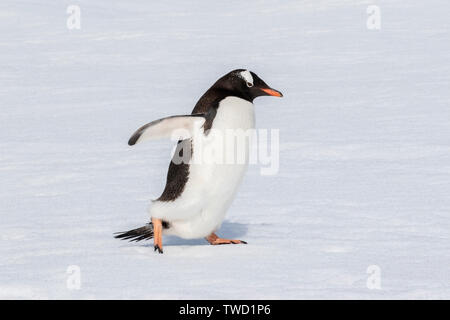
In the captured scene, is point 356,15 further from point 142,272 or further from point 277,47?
point 142,272

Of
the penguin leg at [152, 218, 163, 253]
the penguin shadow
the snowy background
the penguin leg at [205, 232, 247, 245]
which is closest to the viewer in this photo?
the snowy background

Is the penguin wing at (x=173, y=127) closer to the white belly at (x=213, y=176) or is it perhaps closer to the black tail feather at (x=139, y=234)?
the white belly at (x=213, y=176)

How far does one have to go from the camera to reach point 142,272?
13.7 feet

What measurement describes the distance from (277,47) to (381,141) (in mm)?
8469

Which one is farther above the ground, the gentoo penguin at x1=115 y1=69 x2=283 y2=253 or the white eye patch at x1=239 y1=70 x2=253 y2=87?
the white eye patch at x1=239 y1=70 x2=253 y2=87

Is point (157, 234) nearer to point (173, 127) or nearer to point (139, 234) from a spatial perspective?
point (139, 234)

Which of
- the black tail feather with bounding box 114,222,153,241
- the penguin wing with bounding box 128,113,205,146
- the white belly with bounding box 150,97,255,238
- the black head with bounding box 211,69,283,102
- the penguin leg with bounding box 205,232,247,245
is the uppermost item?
the black head with bounding box 211,69,283,102

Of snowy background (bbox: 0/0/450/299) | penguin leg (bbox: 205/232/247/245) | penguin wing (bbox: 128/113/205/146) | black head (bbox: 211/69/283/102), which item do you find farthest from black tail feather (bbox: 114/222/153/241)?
black head (bbox: 211/69/283/102)

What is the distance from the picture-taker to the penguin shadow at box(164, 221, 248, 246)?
5.12m

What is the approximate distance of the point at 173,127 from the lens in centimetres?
454

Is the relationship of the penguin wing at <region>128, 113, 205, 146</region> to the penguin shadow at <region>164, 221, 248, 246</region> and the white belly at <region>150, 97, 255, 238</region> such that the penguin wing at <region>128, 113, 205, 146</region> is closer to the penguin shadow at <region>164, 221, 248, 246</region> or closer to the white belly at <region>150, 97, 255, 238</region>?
the white belly at <region>150, 97, 255, 238</region>

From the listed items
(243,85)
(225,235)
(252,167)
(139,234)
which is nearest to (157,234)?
(139,234)

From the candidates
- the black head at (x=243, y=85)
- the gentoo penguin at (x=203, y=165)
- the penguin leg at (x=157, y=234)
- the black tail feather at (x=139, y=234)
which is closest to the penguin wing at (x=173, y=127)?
the gentoo penguin at (x=203, y=165)

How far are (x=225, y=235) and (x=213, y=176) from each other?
76 centimetres
